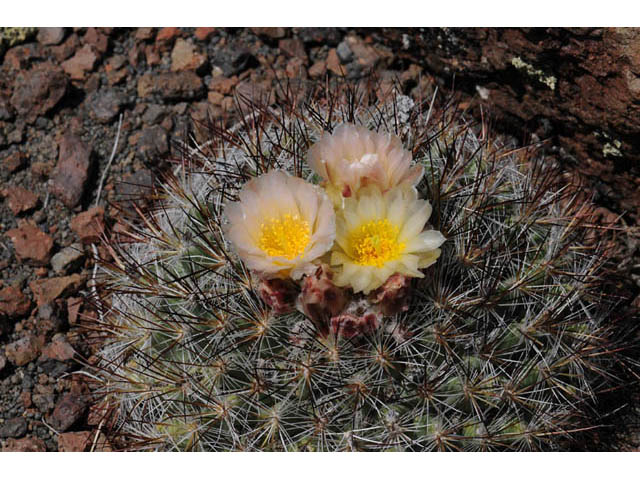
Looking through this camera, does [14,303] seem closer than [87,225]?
Yes

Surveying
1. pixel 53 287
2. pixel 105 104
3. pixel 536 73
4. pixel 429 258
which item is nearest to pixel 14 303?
pixel 53 287

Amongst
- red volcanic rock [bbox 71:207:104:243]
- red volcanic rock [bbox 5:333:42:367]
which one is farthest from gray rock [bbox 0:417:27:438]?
red volcanic rock [bbox 71:207:104:243]

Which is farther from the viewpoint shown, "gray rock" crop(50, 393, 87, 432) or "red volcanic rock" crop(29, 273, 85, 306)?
"red volcanic rock" crop(29, 273, 85, 306)

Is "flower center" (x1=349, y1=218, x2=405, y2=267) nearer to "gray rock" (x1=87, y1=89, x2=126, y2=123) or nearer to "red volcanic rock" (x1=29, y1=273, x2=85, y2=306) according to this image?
"red volcanic rock" (x1=29, y1=273, x2=85, y2=306)

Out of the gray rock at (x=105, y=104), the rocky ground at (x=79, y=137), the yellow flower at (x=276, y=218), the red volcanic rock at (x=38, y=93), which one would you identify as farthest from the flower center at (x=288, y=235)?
the red volcanic rock at (x=38, y=93)

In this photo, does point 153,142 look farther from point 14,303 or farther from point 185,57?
point 14,303

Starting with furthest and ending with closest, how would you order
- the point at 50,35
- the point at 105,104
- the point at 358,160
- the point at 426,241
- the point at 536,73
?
1. the point at 50,35
2. the point at 105,104
3. the point at 536,73
4. the point at 358,160
5. the point at 426,241
